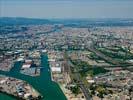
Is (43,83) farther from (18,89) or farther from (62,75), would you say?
(18,89)

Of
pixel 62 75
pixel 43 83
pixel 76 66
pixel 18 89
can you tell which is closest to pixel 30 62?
pixel 76 66

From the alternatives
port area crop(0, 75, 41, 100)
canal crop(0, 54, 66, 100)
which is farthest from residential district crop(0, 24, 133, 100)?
canal crop(0, 54, 66, 100)

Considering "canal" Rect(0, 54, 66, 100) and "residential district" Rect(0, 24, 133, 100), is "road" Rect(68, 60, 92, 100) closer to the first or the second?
"residential district" Rect(0, 24, 133, 100)

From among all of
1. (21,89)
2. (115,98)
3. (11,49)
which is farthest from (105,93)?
(11,49)

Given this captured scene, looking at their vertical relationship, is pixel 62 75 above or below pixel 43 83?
above

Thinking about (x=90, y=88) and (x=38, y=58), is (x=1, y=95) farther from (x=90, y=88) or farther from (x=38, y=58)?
(x=38, y=58)
